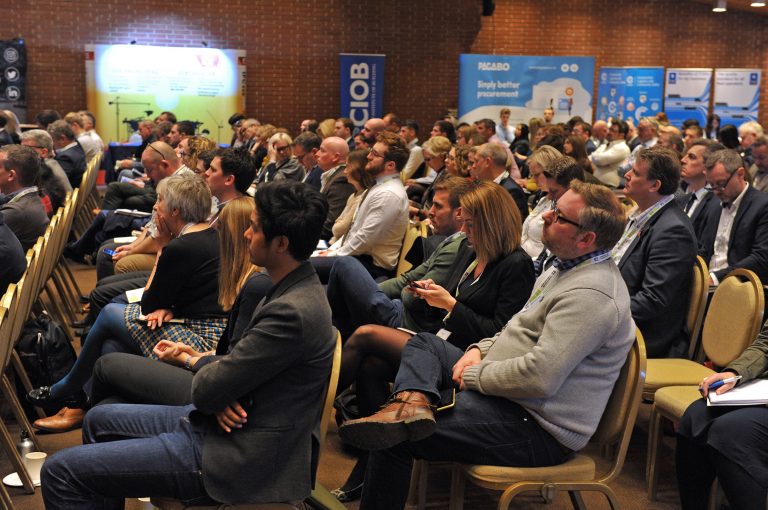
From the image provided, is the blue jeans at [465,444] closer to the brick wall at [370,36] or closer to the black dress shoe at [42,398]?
the black dress shoe at [42,398]

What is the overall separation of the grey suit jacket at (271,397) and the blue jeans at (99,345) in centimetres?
139

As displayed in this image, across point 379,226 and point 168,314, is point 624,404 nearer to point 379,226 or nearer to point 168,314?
point 168,314

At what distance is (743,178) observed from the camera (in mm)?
4754

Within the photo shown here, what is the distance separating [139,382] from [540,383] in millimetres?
1320

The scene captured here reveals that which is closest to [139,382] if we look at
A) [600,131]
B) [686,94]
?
[600,131]

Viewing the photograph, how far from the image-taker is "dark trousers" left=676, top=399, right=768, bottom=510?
104 inches

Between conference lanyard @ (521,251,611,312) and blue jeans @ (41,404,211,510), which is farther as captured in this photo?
conference lanyard @ (521,251,611,312)

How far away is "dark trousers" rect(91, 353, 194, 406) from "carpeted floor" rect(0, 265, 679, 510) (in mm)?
368

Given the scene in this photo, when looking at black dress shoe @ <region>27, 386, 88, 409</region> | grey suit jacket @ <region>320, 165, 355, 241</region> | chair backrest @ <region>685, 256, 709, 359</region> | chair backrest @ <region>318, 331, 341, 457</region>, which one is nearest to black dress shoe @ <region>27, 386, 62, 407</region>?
black dress shoe @ <region>27, 386, 88, 409</region>

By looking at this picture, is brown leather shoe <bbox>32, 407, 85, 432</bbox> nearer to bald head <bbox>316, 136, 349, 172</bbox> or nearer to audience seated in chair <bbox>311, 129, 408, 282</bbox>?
audience seated in chair <bbox>311, 129, 408, 282</bbox>

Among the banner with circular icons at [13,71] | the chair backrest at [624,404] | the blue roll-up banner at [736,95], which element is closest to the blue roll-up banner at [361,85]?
the banner with circular icons at [13,71]

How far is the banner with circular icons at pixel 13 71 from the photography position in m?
13.8

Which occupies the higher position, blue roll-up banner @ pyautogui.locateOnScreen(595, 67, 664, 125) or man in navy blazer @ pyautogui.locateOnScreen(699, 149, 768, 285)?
blue roll-up banner @ pyautogui.locateOnScreen(595, 67, 664, 125)

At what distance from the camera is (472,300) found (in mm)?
3268
